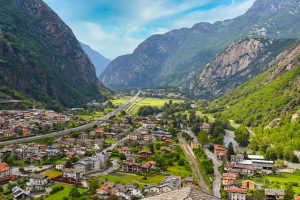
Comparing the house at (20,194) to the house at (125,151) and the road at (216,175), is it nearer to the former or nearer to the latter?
the road at (216,175)

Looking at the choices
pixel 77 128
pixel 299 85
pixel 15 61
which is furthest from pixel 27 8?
pixel 299 85

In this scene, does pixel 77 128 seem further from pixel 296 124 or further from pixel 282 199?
pixel 282 199

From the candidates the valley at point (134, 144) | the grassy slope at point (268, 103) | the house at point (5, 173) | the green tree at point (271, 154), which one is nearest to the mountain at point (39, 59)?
the valley at point (134, 144)

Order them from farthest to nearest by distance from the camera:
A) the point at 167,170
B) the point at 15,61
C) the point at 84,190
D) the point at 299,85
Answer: the point at 15,61, the point at 299,85, the point at 167,170, the point at 84,190

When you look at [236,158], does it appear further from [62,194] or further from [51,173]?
[62,194]

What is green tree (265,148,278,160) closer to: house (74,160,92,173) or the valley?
the valley

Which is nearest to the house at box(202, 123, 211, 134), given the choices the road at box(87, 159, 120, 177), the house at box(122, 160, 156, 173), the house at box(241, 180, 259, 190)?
the road at box(87, 159, 120, 177)
